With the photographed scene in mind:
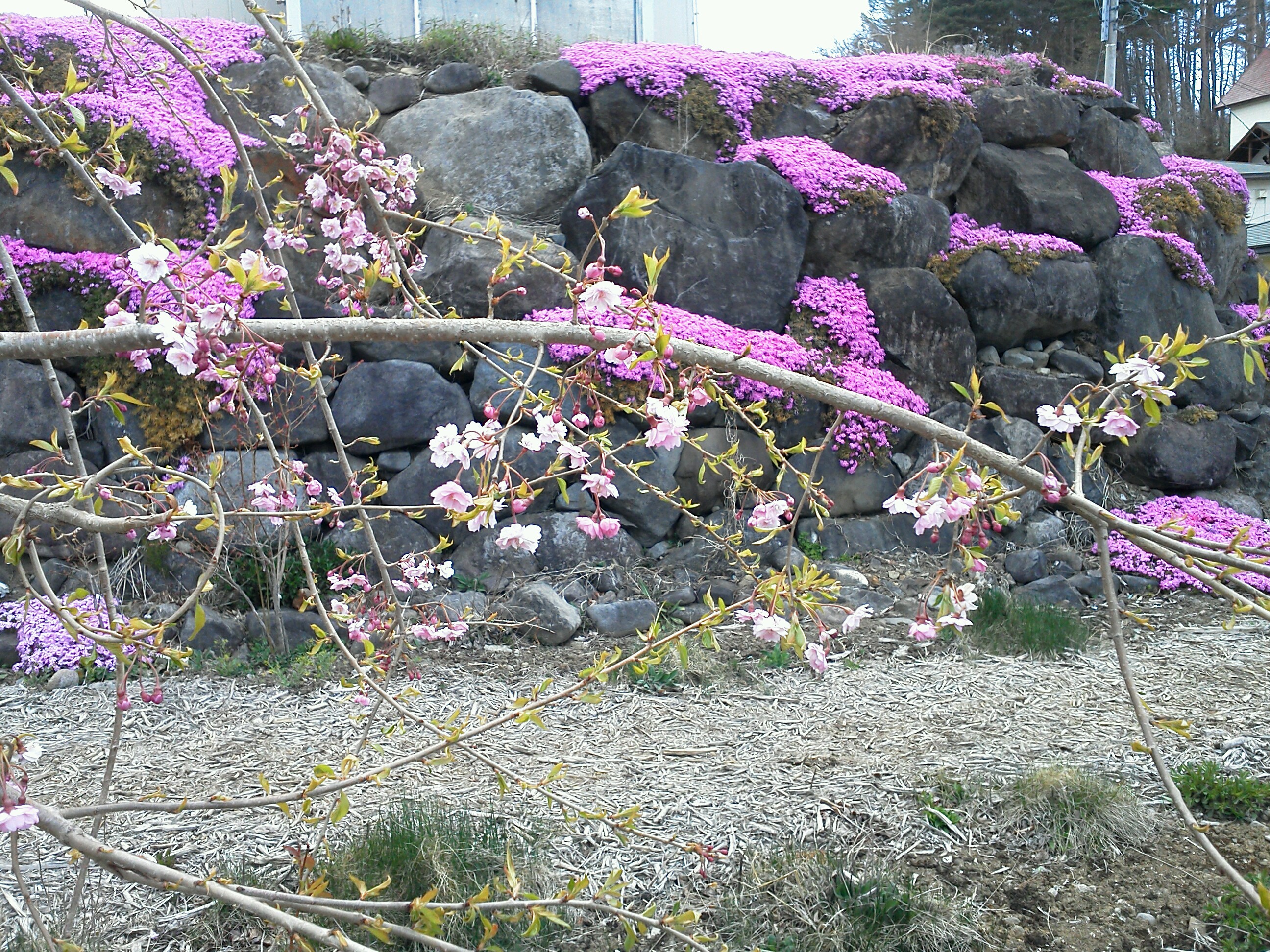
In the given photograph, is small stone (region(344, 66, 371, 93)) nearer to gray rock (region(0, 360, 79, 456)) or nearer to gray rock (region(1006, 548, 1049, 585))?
gray rock (region(0, 360, 79, 456))

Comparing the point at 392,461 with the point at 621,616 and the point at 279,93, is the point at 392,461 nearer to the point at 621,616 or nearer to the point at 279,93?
the point at 621,616

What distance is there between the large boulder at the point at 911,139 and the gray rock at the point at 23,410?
5451 mm

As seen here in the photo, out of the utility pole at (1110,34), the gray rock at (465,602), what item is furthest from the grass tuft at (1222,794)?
the utility pole at (1110,34)

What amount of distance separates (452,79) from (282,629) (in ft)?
14.0

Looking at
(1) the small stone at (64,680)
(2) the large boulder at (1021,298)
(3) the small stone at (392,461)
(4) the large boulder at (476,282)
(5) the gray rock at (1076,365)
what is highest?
(4) the large boulder at (476,282)

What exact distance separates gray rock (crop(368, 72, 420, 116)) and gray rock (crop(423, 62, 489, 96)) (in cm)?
15

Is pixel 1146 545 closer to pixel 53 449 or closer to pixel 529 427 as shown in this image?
pixel 53 449

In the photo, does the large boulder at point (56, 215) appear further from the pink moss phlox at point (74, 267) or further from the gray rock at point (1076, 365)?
the gray rock at point (1076, 365)

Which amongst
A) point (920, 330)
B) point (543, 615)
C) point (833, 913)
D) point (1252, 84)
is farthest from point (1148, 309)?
point (1252, 84)

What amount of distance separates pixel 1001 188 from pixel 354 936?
698cm

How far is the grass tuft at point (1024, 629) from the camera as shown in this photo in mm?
4312

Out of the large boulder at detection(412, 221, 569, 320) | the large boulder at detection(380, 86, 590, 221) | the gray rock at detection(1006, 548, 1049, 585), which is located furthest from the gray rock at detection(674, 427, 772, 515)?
the large boulder at detection(380, 86, 590, 221)

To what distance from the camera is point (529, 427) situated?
5203 millimetres

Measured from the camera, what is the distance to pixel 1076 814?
9.01 ft
